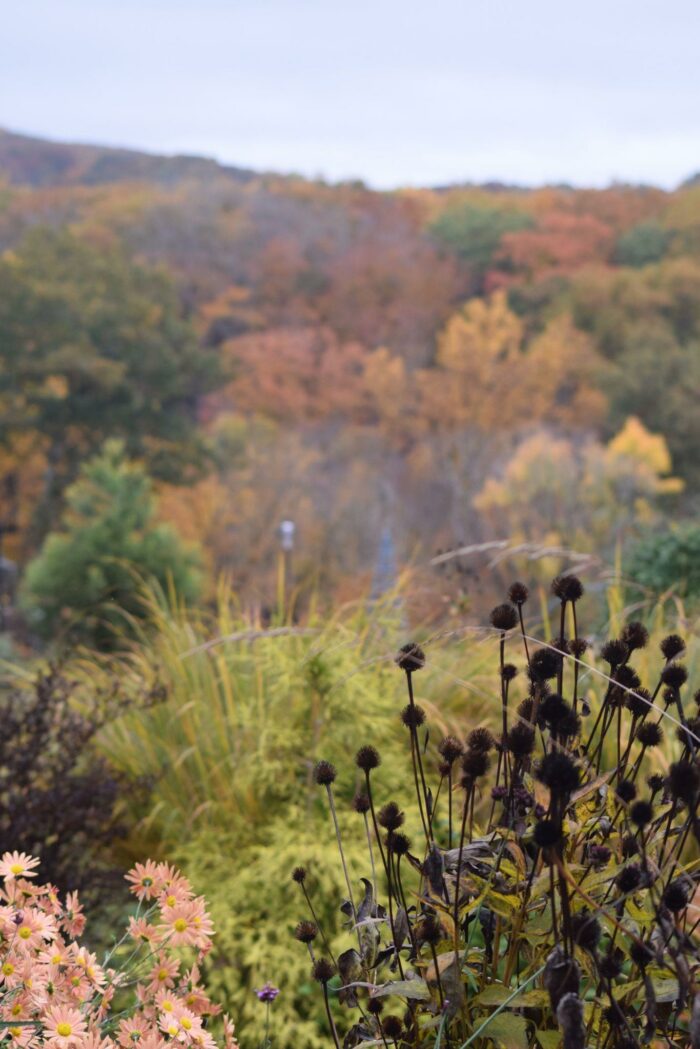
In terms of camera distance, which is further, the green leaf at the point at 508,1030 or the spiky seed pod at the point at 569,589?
the spiky seed pod at the point at 569,589

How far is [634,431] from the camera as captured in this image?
763 inches

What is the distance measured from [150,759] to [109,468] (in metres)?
8.14

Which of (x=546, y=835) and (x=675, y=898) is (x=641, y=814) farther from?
(x=675, y=898)

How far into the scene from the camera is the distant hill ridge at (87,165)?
3841 centimetres

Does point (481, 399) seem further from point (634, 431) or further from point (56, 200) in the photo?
point (56, 200)

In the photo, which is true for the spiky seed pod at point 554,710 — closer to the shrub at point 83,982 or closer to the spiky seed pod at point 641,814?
the spiky seed pod at point 641,814

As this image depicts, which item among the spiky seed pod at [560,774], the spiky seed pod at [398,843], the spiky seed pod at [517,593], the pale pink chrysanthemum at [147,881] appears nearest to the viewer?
the spiky seed pod at [560,774]

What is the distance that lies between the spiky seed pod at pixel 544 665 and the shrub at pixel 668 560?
4.74 meters

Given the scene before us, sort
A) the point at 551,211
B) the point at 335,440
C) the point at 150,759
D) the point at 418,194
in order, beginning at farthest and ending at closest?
1. the point at 418,194
2. the point at 551,211
3. the point at 335,440
4. the point at 150,759

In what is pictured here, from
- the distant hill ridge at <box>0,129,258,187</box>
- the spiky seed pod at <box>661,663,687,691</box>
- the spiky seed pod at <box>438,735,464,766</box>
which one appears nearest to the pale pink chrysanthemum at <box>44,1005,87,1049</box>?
the spiky seed pod at <box>438,735,464,766</box>

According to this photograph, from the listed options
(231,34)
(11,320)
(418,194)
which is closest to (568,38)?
(231,34)

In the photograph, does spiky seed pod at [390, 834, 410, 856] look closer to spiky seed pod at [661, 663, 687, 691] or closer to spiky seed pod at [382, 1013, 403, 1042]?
spiky seed pod at [382, 1013, 403, 1042]

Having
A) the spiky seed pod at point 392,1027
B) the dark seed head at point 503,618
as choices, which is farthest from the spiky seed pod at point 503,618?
the spiky seed pod at point 392,1027

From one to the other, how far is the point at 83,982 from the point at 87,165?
42.3 m
